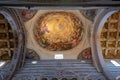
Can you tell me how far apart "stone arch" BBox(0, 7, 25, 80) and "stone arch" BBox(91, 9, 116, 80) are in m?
5.30

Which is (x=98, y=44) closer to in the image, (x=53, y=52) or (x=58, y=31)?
(x=58, y=31)

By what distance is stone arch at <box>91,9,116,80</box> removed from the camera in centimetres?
1382

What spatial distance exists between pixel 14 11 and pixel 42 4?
6716mm

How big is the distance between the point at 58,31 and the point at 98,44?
3248 mm

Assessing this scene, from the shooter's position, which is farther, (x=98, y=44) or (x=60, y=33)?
(x=60, y=33)

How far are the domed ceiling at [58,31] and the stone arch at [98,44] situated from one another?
1.20m

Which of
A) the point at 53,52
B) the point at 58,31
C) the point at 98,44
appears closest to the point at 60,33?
the point at 58,31

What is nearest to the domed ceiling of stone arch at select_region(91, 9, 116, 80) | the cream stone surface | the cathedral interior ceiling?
the cathedral interior ceiling

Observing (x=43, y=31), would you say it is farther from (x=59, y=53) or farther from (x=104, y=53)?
(x=104, y=53)

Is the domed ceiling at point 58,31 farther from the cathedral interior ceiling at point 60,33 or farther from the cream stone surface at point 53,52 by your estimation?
the cream stone surface at point 53,52

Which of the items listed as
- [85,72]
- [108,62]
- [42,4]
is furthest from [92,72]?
[42,4]

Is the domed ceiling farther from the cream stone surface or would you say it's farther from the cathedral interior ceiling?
the cream stone surface

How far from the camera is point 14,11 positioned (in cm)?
1398

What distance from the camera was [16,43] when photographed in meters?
15.7
